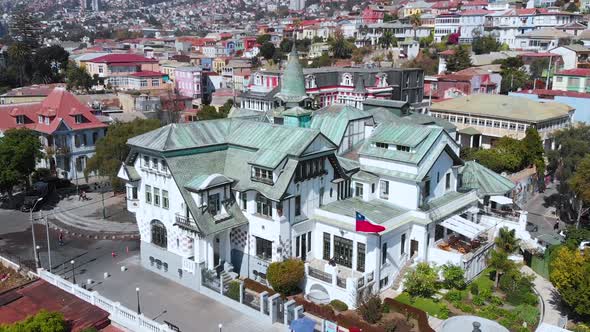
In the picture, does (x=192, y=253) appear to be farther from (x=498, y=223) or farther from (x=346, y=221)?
(x=498, y=223)

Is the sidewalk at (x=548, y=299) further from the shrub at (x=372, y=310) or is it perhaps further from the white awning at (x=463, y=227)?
the shrub at (x=372, y=310)

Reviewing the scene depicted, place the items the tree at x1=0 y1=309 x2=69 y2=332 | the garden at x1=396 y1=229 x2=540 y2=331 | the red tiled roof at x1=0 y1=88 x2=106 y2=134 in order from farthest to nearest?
the red tiled roof at x1=0 y1=88 x2=106 y2=134, the garden at x1=396 y1=229 x2=540 y2=331, the tree at x1=0 y1=309 x2=69 y2=332

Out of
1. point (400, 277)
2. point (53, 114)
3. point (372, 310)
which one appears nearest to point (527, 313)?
point (400, 277)

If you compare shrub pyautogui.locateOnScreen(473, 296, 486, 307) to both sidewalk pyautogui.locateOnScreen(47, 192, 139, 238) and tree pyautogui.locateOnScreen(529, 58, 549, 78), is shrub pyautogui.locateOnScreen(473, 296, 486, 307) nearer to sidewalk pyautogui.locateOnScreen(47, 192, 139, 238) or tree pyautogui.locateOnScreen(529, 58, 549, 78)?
sidewalk pyautogui.locateOnScreen(47, 192, 139, 238)

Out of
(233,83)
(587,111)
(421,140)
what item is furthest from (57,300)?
(233,83)

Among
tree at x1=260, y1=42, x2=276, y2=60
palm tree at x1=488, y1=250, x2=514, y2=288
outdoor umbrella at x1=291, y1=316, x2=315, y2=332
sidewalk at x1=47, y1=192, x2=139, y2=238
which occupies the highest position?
tree at x1=260, y1=42, x2=276, y2=60

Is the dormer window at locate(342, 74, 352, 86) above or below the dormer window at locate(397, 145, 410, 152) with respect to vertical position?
above

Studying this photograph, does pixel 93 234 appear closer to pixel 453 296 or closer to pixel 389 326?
pixel 389 326

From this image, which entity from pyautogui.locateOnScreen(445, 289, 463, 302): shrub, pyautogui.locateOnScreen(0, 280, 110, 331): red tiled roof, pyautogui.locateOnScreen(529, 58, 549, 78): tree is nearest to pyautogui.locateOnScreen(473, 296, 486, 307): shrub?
pyautogui.locateOnScreen(445, 289, 463, 302): shrub

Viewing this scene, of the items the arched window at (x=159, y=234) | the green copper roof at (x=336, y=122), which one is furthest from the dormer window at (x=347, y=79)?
the arched window at (x=159, y=234)
